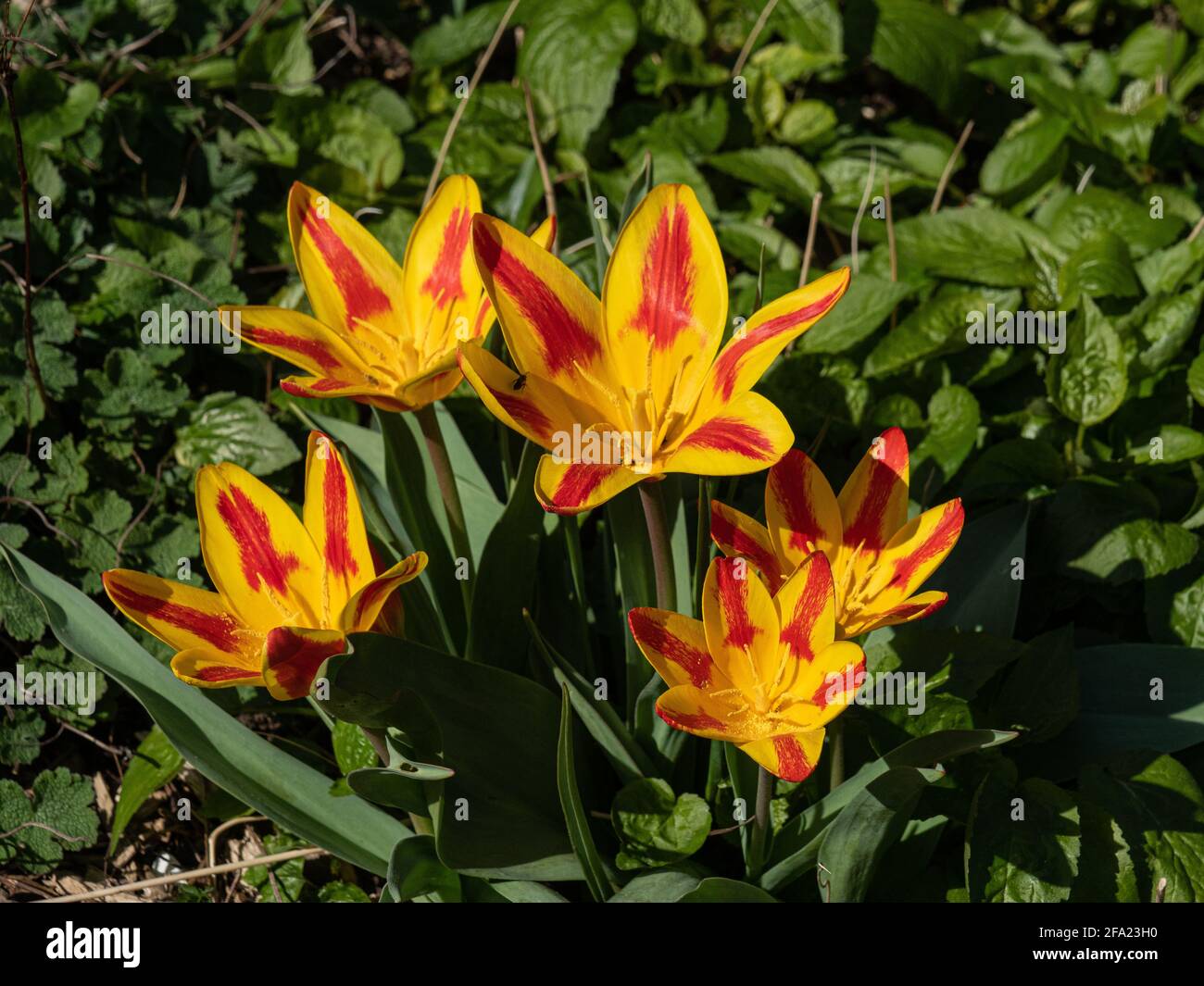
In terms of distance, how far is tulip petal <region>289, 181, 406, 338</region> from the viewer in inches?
58.3

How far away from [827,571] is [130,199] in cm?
185

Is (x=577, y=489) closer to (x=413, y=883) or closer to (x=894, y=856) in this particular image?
(x=413, y=883)

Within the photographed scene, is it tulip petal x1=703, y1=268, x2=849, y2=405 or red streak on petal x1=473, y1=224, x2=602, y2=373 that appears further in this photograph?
red streak on petal x1=473, y1=224, x2=602, y2=373

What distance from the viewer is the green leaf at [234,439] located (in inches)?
→ 83.8

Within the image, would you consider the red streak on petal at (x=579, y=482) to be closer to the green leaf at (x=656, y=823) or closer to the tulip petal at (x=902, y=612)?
the tulip petal at (x=902, y=612)

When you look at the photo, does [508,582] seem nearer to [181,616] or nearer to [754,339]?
[181,616]

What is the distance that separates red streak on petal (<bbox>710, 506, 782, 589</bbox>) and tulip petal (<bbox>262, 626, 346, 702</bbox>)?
406mm

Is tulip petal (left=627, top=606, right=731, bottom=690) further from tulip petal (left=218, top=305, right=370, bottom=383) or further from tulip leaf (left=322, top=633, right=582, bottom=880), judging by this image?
tulip petal (left=218, top=305, right=370, bottom=383)

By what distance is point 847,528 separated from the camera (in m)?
1.44

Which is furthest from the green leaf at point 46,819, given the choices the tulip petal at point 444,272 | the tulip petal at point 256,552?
the tulip petal at point 444,272

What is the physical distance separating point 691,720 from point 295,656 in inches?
14.7

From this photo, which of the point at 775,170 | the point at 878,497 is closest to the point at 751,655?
the point at 878,497

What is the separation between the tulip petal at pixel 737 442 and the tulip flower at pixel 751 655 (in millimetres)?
130

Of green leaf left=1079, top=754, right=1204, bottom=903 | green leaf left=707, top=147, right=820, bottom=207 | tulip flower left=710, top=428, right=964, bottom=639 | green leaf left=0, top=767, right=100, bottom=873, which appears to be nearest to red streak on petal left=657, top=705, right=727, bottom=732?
tulip flower left=710, top=428, right=964, bottom=639
